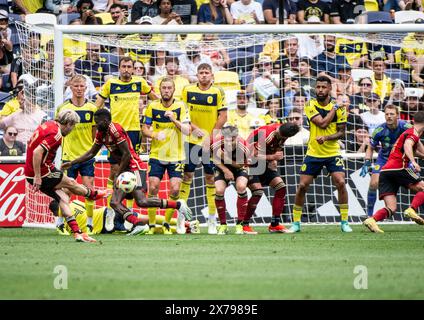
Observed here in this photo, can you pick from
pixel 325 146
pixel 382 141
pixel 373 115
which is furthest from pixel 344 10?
pixel 325 146

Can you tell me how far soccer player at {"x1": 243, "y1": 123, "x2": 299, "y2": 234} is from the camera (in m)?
14.0

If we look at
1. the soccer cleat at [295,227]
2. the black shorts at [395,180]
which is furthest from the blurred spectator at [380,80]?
the soccer cleat at [295,227]

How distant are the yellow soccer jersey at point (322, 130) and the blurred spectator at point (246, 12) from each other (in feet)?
17.8

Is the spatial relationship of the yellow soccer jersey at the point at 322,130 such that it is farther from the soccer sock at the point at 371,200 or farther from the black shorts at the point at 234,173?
the soccer sock at the point at 371,200

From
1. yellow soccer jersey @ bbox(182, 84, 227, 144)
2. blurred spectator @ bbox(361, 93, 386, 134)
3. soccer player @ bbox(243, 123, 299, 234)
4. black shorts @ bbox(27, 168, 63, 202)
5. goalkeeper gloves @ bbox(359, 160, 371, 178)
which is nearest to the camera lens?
black shorts @ bbox(27, 168, 63, 202)

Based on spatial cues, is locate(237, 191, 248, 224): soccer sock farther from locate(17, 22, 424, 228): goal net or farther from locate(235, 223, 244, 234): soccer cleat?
locate(17, 22, 424, 228): goal net

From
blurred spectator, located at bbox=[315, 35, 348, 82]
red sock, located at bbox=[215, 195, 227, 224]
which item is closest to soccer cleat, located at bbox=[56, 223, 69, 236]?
red sock, located at bbox=[215, 195, 227, 224]

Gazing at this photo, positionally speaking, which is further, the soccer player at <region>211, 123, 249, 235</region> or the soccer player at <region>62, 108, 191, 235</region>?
the soccer player at <region>211, 123, 249, 235</region>

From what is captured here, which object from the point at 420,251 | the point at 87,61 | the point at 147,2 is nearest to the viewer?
the point at 420,251

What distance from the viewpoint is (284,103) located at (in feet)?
55.2

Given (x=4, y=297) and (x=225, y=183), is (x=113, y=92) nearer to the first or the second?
(x=225, y=183)

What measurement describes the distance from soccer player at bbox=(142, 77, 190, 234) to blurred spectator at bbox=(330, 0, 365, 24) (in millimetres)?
6409

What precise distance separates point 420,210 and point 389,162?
2.78 meters
